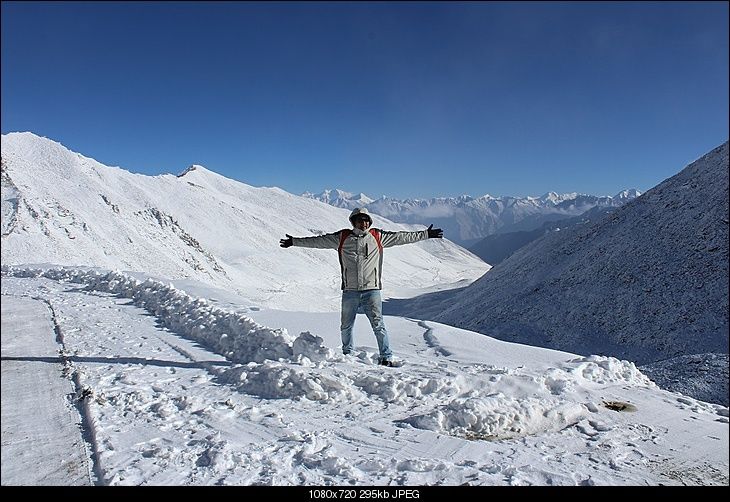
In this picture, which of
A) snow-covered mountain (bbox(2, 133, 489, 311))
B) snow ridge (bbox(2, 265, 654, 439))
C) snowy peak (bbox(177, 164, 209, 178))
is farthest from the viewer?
snowy peak (bbox(177, 164, 209, 178))

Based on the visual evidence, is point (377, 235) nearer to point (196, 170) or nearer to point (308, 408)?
point (308, 408)

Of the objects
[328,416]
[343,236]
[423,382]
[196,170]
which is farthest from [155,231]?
[196,170]

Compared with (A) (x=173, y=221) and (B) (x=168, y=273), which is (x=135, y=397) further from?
(A) (x=173, y=221)

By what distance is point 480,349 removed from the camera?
29.0ft

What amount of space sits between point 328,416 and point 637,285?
23720 mm

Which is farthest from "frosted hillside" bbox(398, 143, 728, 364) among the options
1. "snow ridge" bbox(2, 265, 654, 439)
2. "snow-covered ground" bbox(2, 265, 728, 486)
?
"snow ridge" bbox(2, 265, 654, 439)

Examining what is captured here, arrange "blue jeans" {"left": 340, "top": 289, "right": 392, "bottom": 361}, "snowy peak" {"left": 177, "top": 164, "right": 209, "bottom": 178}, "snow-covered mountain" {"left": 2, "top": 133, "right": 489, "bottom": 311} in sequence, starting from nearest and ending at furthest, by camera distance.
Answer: "blue jeans" {"left": 340, "top": 289, "right": 392, "bottom": 361} < "snow-covered mountain" {"left": 2, "top": 133, "right": 489, "bottom": 311} < "snowy peak" {"left": 177, "top": 164, "right": 209, "bottom": 178}

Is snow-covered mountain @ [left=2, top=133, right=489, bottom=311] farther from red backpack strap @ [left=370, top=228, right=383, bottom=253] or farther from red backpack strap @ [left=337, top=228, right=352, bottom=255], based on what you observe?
red backpack strap @ [left=370, top=228, right=383, bottom=253]

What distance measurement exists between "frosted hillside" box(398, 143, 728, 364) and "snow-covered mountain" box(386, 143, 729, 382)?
0.15ft

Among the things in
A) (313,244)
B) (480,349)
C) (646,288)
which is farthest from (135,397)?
(646,288)

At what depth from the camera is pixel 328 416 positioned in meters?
5.41

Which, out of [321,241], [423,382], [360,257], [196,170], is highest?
[196,170]

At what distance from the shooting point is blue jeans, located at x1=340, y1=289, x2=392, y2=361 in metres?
7.50

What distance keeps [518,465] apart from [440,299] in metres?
46.5
